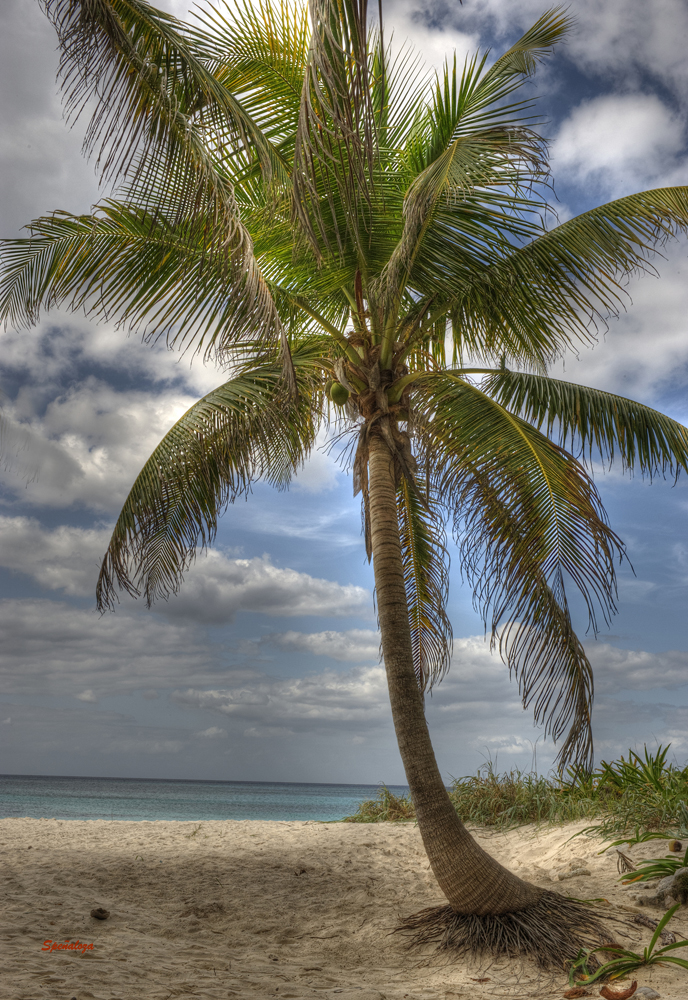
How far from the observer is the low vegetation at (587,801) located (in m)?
6.21

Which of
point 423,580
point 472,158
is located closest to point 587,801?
point 423,580

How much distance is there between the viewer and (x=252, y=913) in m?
5.46

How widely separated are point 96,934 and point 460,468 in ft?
15.5

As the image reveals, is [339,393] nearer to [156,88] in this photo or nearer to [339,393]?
[339,393]

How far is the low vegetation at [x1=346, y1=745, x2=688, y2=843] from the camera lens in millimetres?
6207

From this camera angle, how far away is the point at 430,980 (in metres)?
4.13

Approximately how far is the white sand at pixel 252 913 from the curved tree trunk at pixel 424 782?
0.46 meters

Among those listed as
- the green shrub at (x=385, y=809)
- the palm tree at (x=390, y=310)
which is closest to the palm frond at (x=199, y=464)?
the palm tree at (x=390, y=310)

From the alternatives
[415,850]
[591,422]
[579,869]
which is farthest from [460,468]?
[415,850]

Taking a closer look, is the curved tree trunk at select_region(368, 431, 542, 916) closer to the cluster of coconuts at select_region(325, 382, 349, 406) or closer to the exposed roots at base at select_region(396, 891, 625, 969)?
the exposed roots at base at select_region(396, 891, 625, 969)

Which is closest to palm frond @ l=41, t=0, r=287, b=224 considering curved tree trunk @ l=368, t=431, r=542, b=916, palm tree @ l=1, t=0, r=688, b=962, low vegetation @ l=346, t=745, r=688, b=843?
palm tree @ l=1, t=0, r=688, b=962
